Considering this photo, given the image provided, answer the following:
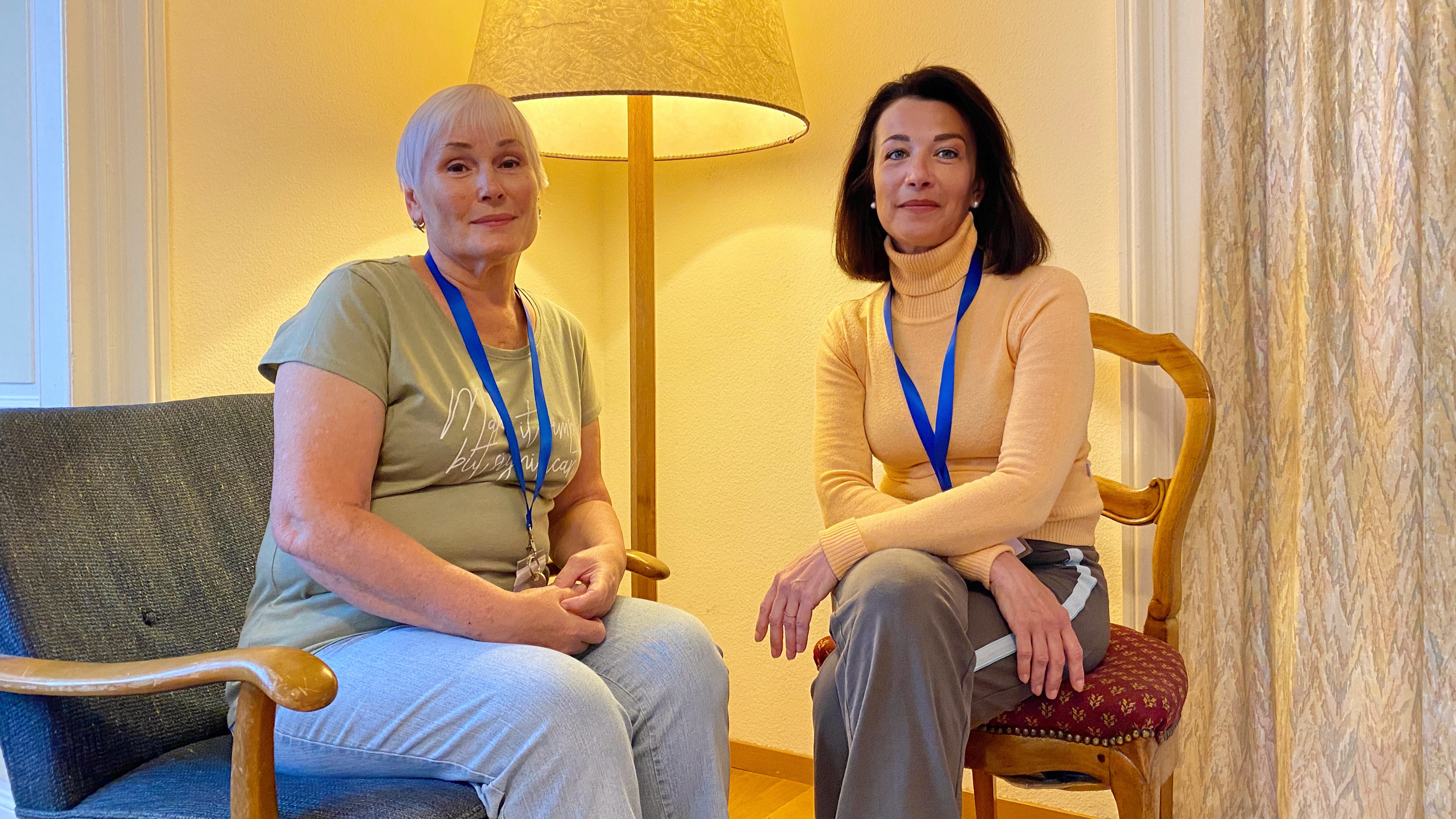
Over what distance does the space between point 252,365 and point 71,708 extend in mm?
910

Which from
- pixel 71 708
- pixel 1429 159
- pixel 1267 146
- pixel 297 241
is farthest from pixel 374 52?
pixel 1429 159

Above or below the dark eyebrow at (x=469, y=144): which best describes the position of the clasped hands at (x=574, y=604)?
below

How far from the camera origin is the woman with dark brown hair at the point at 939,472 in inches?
51.8

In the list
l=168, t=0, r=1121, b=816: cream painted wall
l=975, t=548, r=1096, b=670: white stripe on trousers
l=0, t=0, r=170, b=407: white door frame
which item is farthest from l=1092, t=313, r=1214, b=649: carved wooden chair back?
l=0, t=0, r=170, b=407: white door frame

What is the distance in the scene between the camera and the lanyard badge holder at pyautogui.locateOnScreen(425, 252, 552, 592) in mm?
1411

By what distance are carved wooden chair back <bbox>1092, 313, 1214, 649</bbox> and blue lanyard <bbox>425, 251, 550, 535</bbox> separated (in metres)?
0.89

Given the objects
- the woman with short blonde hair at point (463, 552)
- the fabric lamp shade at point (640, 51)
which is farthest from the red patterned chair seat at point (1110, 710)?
the fabric lamp shade at point (640, 51)

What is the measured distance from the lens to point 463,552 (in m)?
1.36

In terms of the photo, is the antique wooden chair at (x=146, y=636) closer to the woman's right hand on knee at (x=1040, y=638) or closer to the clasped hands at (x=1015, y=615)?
the clasped hands at (x=1015, y=615)

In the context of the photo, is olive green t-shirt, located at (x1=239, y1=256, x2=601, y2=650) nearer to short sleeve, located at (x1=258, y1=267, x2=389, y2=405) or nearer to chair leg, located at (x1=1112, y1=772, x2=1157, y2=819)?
short sleeve, located at (x1=258, y1=267, x2=389, y2=405)

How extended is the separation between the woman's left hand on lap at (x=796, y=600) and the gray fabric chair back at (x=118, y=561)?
71cm

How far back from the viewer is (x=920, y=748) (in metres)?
1.28

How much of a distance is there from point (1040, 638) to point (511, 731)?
0.69 meters

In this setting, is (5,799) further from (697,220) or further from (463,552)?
(697,220)
